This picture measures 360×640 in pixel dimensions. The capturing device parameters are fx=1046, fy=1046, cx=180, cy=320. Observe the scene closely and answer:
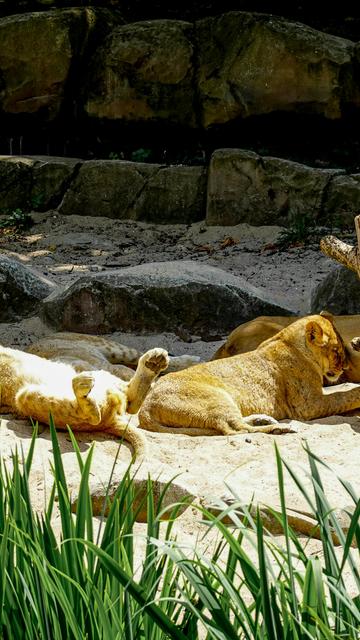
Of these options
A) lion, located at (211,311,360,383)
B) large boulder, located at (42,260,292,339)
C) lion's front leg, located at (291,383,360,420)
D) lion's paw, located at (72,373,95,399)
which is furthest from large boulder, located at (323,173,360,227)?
lion's paw, located at (72,373,95,399)

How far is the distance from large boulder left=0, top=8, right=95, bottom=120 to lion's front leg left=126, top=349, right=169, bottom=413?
350 inches

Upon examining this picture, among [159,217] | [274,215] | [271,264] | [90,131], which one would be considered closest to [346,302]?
[271,264]

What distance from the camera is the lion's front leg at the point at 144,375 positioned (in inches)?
234

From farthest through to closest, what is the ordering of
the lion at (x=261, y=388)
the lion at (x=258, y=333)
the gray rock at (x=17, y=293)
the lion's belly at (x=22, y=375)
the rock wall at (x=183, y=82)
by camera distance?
the rock wall at (x=183, y=82) → the gray rock at (x=17, y=293) → the lion at (x=258, y=333) → the lion at (x=261, y=388) → the lion's belly at (x=22, y=375)

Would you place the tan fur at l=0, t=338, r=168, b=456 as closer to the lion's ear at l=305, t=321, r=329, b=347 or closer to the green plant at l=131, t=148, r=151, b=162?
the lion's ear at l=305, t=321, r=329, b=347

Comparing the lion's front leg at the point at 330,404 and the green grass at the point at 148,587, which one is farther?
the lion's front leg at the point at 330,404

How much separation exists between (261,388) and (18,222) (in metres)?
7.44

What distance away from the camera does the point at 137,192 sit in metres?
13.4

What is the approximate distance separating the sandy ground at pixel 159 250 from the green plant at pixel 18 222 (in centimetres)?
9

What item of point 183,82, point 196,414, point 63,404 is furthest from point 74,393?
point 183,82

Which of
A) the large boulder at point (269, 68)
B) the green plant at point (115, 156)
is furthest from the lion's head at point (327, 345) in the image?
the green plant at point (115, 156)

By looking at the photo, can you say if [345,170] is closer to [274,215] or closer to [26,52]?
[274,215]

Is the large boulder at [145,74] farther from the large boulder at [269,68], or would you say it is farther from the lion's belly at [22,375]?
the lion's belly at [22,375]

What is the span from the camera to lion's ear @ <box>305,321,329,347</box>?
6.64 metres
